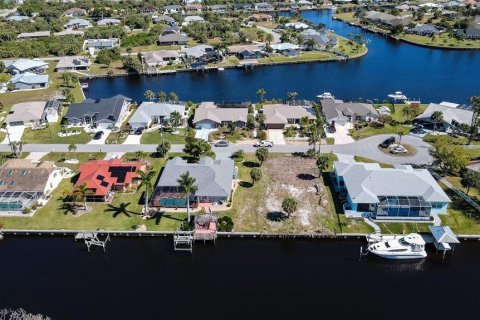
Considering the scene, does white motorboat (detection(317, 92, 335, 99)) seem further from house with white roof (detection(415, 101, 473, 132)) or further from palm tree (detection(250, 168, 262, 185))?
palm tree (detection(250, 168, 262, 185))

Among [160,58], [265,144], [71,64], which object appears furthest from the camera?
[160,58]

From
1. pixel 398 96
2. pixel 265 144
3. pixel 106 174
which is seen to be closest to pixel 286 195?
pixel 265 144

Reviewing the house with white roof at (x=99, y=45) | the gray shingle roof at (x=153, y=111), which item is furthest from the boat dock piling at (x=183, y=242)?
the house with white roof at (x=99, y=45)

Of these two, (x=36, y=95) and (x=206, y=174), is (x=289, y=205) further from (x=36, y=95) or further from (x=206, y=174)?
(x=36, y=95)

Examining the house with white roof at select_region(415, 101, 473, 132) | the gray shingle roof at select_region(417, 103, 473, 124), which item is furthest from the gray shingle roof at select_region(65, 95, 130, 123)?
the gray shingle roof at select_region(417, 103, 473, 124)

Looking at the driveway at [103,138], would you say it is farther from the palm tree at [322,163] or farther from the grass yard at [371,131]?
the grass yard at [371,131]
